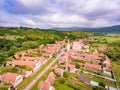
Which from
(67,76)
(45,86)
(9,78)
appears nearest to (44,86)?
(45,86)

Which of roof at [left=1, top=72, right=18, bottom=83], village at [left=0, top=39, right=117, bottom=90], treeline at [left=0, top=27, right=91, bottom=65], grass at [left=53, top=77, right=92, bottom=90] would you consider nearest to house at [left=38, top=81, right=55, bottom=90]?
village at [left=0, top=39, right=117, bottom=90]

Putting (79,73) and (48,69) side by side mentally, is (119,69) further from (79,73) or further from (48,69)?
(48,69)

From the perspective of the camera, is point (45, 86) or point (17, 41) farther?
point (17, 41)

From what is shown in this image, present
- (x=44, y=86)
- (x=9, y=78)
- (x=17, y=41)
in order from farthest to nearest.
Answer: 1. (x=17, y=41)
2. (x=9, y=78)
3. (x=44, y=86)

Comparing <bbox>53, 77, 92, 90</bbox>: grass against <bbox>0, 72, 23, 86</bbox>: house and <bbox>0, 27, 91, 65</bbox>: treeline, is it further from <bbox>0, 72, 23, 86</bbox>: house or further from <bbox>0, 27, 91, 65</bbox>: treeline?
<bbox>0, 27, 91, 65</bbox>: treeline

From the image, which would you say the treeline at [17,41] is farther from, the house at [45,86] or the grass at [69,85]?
the grass at [69,85]

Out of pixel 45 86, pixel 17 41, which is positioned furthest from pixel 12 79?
pixel 17 41

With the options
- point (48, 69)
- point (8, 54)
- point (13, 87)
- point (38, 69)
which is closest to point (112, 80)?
point (48, 69)

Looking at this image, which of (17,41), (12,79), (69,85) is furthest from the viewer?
(17,41)

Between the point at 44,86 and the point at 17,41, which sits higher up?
the point at 17,41

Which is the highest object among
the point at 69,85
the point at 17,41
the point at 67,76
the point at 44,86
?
the point at 17,41

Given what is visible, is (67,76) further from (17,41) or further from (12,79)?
(17,41)
